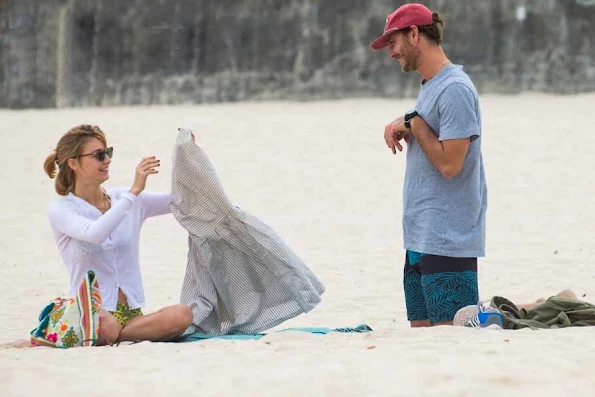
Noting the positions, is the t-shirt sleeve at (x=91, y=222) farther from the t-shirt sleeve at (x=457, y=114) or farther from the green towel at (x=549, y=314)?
the green towel at (x=549, y=314)

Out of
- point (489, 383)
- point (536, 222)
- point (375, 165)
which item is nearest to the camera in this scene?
point (489, 383)

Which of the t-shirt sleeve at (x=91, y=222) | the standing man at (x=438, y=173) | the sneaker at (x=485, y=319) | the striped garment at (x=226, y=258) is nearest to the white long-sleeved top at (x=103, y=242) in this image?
the t-shirt sleeve at (x=91, y=222)

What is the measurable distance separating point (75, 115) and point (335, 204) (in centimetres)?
816

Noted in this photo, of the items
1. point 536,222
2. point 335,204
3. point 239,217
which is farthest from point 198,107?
point 239,217

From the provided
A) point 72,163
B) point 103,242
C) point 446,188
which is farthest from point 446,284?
point 72,163

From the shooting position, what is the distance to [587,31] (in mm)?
19969

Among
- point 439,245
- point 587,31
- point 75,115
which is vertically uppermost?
point 587,31

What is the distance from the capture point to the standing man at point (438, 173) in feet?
16.6

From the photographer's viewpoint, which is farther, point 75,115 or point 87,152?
point 75,115

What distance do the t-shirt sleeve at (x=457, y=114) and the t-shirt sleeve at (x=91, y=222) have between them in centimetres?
144

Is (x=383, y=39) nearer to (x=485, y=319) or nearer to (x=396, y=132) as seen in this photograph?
(x=396, y=132)

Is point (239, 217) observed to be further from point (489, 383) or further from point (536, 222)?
point (536, 222)

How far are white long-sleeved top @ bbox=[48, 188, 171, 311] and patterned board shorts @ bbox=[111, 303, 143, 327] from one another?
0.02 metres

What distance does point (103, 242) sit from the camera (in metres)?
5.61
